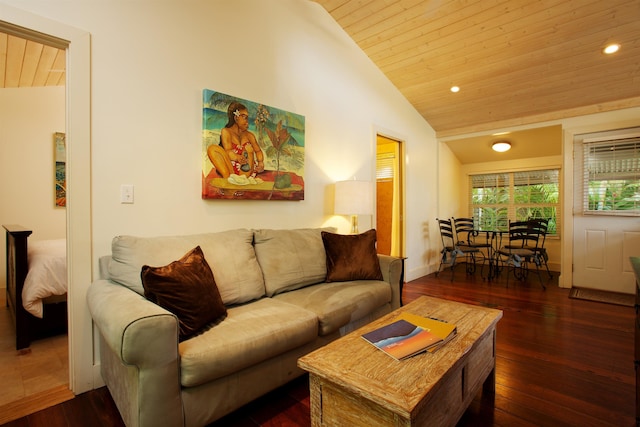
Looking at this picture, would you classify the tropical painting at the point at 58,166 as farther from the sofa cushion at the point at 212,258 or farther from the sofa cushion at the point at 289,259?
the sofa cushion at the point at 289,259

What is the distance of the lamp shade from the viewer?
306cm

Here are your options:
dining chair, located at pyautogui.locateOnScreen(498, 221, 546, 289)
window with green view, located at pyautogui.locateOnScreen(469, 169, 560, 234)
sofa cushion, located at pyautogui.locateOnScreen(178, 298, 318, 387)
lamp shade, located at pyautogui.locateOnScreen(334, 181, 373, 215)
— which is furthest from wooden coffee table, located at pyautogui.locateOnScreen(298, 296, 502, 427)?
window with green view, located at pyautogui.locateOnScreen(469, 169, 560, 234)

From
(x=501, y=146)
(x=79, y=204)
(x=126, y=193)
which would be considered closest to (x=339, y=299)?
(x=126, y=193)

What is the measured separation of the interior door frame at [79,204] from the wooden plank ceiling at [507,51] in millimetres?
2398

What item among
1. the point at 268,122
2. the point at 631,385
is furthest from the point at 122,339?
the point at 631,385

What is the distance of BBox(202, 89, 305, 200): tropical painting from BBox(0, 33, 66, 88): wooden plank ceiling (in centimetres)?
134

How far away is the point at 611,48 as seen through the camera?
3.02 m

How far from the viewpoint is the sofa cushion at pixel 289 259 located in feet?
7.41

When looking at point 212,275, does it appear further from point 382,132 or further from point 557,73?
point 557,73

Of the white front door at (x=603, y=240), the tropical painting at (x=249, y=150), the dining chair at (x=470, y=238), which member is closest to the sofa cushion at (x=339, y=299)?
the tropical painting at (x=249, y=150)

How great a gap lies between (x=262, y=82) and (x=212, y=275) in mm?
1739

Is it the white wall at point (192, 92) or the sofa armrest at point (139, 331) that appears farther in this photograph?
the white wall at point (192, 92)

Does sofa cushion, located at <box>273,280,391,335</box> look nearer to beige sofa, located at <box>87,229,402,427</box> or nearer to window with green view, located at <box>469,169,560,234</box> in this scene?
beige sofa, located at <box>87,229,402,427</box>

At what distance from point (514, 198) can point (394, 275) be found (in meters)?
4.15
